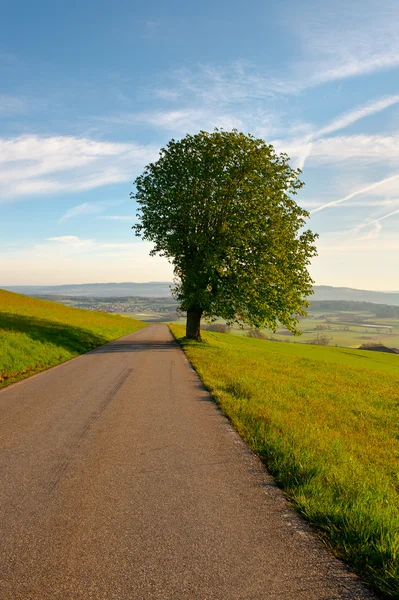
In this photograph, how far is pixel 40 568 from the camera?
3654 mm

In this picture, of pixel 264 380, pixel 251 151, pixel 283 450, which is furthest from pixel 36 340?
pixel 251 151

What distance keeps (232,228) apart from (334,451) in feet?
71.6

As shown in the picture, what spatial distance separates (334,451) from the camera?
742 centimetres

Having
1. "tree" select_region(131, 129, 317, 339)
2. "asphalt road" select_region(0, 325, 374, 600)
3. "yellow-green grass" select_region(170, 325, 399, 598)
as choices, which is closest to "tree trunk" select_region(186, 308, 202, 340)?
"tree" select_region(131, 129, 317, 339)

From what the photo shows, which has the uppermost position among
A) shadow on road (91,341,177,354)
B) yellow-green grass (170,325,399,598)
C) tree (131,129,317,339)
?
tree (131,129,317,339)

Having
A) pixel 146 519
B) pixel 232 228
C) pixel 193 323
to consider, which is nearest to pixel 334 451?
pixel 146 519

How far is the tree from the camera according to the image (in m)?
27.1

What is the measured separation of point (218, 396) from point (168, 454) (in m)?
4.78

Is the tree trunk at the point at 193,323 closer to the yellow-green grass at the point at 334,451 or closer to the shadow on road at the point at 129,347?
the shadow on road at the point at 129,347

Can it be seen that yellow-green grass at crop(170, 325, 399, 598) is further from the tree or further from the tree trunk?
the tree trunk

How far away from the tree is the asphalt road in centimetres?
1918

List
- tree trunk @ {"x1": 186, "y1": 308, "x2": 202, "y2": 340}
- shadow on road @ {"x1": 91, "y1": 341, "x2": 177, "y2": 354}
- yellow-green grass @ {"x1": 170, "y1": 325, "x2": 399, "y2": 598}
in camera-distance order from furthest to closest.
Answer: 1. tree trunk @ {"x1": 186, "y1": 308, "x2": 202, "y2": 340}
2. shadow on road @ {"x1": 91, "y1": 341, "x2": 177, "y2": 354}
3. yellow-green grass @ {"x1": 170, "y1": 325, "x2": 399, "y2": 598}

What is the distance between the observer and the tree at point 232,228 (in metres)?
27.1

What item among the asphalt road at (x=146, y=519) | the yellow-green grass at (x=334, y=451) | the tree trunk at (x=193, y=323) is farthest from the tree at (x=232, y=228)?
the asphalt road at (x=146, y=519)
